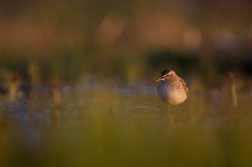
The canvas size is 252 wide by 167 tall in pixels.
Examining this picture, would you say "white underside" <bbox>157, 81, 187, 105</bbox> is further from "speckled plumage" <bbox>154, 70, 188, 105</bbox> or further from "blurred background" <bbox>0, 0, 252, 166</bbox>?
"blurred background" <bbox>0, 0, 252, 166</bbox>

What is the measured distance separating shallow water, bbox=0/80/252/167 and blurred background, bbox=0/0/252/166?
1 cm

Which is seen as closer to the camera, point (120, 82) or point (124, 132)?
point (124, 132)

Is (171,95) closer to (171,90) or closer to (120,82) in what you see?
(171,90)

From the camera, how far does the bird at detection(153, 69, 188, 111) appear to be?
31.4 feet

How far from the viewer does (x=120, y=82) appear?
11672 millimetres

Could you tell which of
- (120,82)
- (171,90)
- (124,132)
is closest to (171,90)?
(171,90)

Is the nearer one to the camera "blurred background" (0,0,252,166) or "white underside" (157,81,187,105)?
"blurred background" (0,0,252,166)

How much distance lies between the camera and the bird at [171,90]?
9.57m

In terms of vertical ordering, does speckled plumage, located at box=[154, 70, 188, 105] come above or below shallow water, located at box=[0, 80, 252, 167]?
above

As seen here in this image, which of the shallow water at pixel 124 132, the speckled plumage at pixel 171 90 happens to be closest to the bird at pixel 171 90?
the speckled plumage at pixel 171 90

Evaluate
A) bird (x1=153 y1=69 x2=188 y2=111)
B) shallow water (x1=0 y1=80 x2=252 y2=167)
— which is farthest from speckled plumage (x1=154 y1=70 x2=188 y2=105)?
shallow water (x1=0 y1=80 x2=252 y2=167)

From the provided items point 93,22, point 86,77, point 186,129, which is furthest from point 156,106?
point 93,22

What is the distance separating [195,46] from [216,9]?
15.0 feet

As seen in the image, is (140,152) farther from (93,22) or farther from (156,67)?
(93,22)
